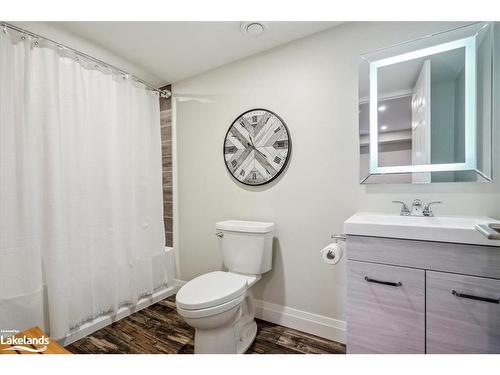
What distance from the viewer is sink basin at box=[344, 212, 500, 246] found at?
1004 mm

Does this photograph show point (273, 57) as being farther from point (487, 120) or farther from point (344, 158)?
point (487, 120)

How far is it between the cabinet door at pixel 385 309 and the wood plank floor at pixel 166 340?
0.43 m

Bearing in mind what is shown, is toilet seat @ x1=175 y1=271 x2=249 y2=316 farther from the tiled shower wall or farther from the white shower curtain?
the tiled shower wall

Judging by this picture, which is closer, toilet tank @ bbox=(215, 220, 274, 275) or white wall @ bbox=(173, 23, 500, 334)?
white wall @ bbox=(173, 23, 500, 334)

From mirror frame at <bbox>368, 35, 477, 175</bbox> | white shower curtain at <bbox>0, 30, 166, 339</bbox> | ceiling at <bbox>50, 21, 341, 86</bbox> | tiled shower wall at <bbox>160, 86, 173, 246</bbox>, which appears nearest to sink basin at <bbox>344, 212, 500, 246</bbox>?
mirror frame at <bbox>368, 35, 477, 175</bbox>

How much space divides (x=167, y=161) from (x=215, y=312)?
1.66 metres

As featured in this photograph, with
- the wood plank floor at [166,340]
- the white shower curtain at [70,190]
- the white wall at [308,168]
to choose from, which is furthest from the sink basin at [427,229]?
the white shower curtain at [70,190]

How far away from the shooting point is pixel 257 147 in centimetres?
191

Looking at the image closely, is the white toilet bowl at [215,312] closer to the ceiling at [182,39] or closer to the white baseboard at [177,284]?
the white baseboard at [177,284]

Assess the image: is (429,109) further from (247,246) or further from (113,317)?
(113,317)

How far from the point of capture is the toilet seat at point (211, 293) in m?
1.27

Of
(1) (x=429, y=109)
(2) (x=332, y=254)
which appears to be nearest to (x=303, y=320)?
(2) (x=332, y=254)

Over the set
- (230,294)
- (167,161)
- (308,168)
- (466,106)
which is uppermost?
(466,106)

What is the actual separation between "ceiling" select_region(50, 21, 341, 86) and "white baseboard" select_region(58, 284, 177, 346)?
6.85 feet
